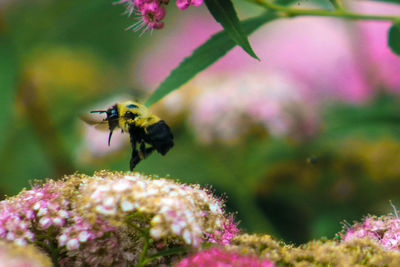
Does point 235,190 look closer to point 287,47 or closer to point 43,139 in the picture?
point 43,139

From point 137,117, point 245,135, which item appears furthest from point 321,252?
point 245,135

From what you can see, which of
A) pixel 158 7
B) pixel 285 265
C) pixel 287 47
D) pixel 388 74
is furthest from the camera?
pixel 287 47

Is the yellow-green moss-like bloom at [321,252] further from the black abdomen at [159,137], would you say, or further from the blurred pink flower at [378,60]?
the blurred pink flower at [378,60]

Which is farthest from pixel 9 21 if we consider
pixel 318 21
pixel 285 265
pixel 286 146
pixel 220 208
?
pixel 318 21

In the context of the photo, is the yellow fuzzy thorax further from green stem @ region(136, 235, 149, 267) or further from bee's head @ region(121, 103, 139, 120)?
green stem @ region(136, 235, 149, 267)

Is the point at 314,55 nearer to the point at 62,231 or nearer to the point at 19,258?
the point at 62,231

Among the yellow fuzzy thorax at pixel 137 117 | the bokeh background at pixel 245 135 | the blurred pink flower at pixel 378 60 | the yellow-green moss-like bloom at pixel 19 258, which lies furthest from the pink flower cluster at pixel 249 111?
the yellow-green moss-like bloom at pixel 19 258

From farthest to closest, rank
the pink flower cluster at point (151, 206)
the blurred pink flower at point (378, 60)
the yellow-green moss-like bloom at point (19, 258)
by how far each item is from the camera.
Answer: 1. the blurred pink flower at point (378, 60)
2. the pink flower cluster at point (151, 206)
3. the yellow-green moss-like bloom at point (19, 258)
